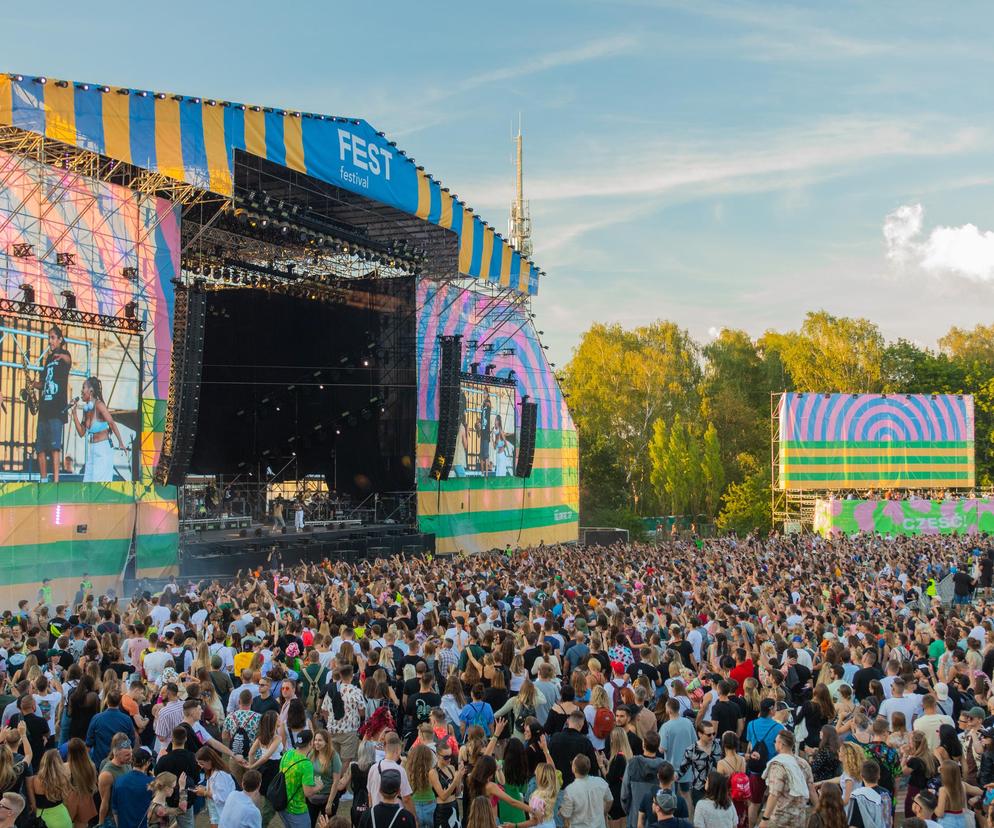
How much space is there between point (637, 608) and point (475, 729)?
254 inches

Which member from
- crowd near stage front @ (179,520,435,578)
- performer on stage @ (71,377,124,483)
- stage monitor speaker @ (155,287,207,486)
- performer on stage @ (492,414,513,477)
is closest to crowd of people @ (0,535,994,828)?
performer on stage @ (71,377,124,483)

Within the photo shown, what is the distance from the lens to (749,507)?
44.9 metres

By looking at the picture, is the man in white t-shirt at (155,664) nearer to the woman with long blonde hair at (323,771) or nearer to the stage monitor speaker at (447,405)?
the woman with long blonde hair at (323,771)

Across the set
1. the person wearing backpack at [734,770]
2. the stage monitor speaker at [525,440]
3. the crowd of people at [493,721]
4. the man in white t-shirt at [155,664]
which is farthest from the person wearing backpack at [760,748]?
the stage monitor speaker at [525,440]

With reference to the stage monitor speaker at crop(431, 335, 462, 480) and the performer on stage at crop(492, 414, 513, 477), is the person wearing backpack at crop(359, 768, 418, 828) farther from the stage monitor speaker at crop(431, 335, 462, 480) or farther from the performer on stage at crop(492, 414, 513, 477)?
the performer on stage at crop(492, 414, 513, 477)

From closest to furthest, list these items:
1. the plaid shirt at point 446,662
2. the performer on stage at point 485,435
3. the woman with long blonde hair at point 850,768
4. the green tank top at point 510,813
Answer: the woman with long blonde hair at point 850,768
the green tank top at point 510,813
the plaid shirt at point 446,662
the performer on stage at point 485,435

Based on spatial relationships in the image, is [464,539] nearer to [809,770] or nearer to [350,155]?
[350,155]

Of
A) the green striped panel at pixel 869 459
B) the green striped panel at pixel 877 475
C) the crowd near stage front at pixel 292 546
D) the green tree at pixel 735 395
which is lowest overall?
the crowd near stage front at pixel 292 546

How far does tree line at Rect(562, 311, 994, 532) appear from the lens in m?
49.7

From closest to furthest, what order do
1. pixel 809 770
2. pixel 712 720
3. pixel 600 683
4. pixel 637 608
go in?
pixel 809 770 → pixel 712 720 → pixel 600 683 → pixel 637 608

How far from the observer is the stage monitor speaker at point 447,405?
91.1 ft

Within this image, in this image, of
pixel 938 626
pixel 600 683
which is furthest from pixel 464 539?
pixel 600 683

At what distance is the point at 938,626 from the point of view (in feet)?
34.0

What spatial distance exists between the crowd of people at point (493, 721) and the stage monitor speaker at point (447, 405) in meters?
16.4
